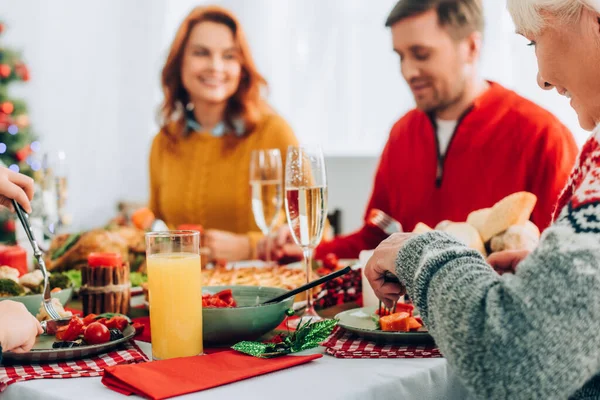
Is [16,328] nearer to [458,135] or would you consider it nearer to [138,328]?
[138,328]

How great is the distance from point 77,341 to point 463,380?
585 mm

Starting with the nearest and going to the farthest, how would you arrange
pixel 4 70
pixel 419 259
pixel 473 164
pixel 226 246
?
pixel 419 259 → pixel 226 246 → pixel 473 164 → pixel 4 70

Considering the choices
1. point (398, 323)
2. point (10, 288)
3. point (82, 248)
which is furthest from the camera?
point (82, 248)

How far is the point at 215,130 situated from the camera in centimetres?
305

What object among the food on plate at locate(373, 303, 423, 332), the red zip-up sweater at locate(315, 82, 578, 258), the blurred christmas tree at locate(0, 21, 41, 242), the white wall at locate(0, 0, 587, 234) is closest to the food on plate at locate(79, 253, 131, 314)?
the food on plate at locate(373, 303, 423, 332)

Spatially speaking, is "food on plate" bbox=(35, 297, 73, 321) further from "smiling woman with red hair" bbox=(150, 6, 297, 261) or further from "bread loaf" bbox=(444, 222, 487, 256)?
"smiling woman with red hair" bbox=(150, 6, 297, 261)

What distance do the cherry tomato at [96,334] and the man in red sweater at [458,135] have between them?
3.86 feet

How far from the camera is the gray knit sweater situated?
2.31ft

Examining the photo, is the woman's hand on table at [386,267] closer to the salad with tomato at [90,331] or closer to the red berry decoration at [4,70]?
the salad with tomato at [90,331]

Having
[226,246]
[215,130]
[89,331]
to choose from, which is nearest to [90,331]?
[89,331]

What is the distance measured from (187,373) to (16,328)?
0.84 feet

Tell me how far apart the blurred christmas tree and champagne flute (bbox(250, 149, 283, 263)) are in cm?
304

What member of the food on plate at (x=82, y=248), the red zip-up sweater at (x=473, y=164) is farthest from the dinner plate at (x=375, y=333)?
the red zip-up sweater at (x=473, y=164)

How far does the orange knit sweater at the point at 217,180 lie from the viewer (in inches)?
114
